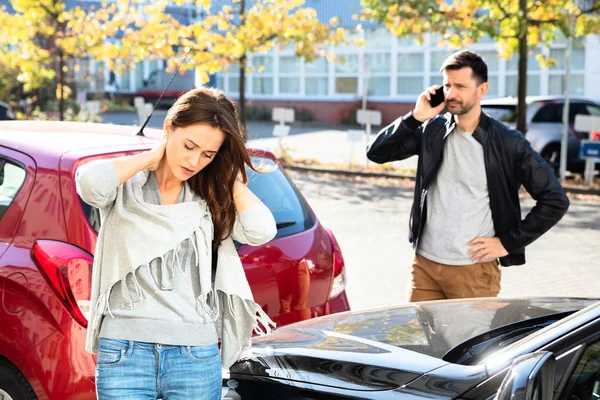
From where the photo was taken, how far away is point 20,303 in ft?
13.8

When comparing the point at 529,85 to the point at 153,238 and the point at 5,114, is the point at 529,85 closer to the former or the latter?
the point at 5,114

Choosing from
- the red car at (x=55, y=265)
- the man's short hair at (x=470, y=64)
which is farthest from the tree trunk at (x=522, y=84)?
the red car at (x=55, y=265)

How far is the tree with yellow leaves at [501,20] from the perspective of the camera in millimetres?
17125

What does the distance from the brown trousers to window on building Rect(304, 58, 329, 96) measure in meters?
34.6

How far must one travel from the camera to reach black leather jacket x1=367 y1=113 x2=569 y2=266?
4855mm

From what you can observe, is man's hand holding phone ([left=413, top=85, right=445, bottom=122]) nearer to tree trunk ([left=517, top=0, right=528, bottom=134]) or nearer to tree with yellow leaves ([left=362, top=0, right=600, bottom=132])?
tree with yellow leaves ([left=362, top=0, right=600, bottom=132])

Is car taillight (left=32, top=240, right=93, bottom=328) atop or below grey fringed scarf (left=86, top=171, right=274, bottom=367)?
below

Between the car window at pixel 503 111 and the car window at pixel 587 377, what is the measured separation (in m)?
15.4

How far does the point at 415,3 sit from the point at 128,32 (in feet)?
25.7

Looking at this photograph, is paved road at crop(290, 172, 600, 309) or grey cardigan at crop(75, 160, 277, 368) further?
paved road at crop(290, 172, 600, 309)

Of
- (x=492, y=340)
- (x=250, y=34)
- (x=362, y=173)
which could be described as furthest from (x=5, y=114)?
(x=492, y=340)

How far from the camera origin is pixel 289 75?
1619 inches

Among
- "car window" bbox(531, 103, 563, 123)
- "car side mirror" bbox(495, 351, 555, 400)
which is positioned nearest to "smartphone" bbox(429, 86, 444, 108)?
"car side mirror" bbox(495, 351, 555, 400)

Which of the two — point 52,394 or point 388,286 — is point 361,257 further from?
point 52,394
